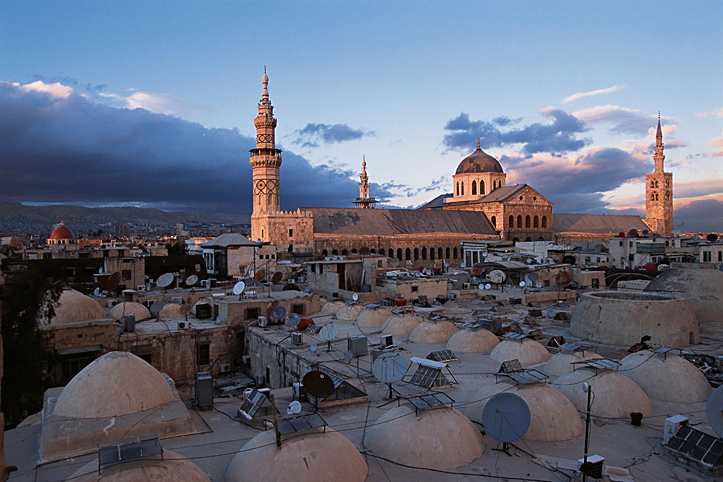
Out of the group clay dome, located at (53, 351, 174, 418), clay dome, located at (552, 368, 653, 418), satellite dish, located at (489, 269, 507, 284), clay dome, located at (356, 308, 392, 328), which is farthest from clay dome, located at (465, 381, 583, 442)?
satellite dish, located at (489, 269, 507, 284)

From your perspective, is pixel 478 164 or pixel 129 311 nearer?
pixel 129 311

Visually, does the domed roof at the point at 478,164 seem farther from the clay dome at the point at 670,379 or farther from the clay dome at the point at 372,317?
the clay dome at the point at 670,379

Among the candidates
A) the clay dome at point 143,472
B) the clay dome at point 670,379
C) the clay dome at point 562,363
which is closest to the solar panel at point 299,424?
the clay dome at point 143,472

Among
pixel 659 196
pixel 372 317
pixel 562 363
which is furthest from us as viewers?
pixel 659 196

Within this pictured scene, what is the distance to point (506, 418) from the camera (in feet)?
33.7

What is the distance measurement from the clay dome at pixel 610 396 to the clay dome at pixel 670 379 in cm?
135

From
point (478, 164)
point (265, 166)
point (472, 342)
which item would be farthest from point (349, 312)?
point (478, 164)

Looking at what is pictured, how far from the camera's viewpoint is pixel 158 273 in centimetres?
4172

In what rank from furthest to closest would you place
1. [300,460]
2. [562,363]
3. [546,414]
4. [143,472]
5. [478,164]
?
[478,164] → [562,363] → [546,414] → [300,460] → [143,472]

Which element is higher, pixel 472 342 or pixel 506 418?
pixel 506 418

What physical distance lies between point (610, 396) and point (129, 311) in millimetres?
22456

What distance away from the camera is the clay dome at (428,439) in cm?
977

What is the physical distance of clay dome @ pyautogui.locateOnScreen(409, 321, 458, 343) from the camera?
815 inches

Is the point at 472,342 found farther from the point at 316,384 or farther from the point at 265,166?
the point at 265,166
